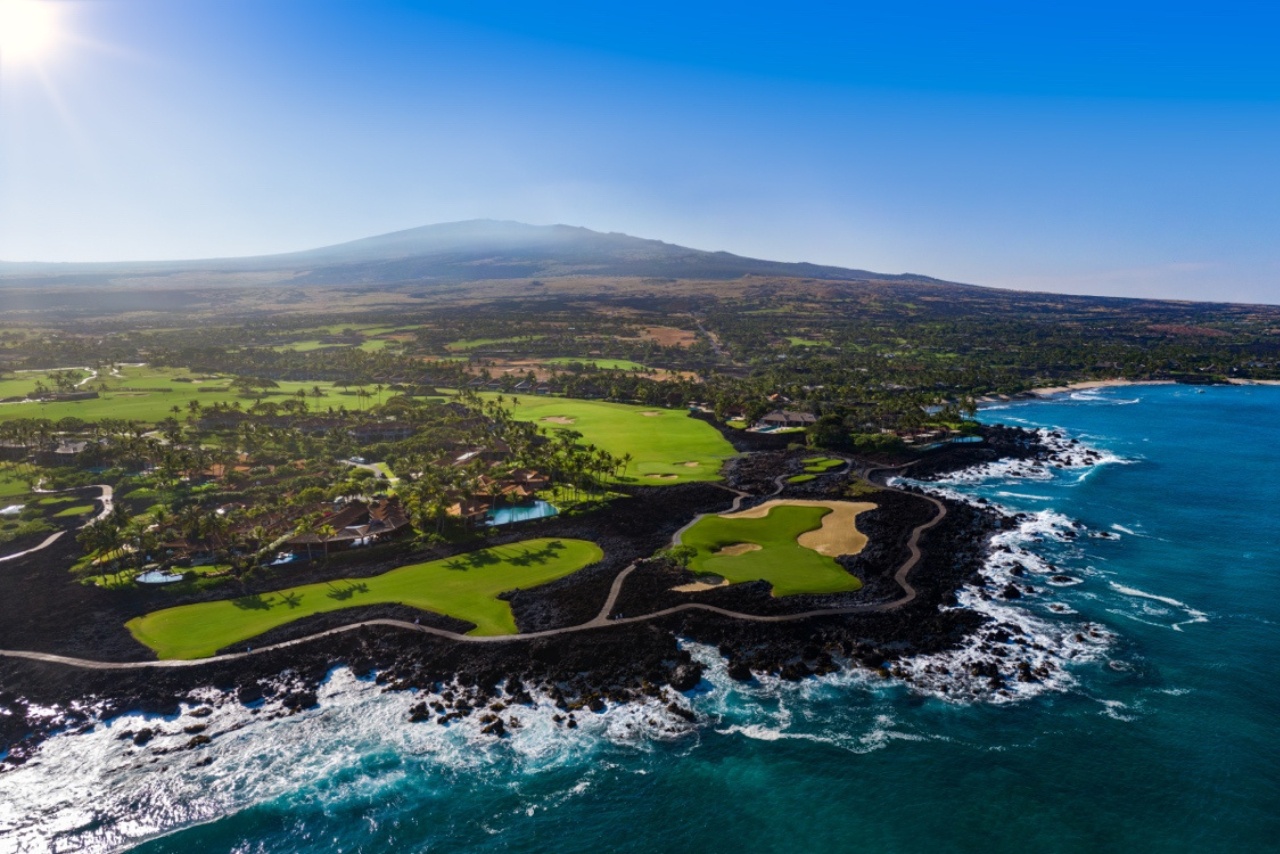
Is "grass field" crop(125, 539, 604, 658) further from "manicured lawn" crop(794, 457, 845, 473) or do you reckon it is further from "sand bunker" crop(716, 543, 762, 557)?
"manicured lawn" crop(794, 457, 845, 473)

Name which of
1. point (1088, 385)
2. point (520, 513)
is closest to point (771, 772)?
point (520, 513)

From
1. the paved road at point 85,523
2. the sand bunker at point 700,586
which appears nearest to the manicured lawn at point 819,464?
the sand bunker at point 700,586

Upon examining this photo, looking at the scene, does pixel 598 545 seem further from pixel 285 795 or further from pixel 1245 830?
pixel 1245 830

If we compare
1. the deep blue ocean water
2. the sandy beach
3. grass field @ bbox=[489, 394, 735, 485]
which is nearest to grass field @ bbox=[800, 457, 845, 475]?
grass field @ bbox=[489, 394, 735, 485]

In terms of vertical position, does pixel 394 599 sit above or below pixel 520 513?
below

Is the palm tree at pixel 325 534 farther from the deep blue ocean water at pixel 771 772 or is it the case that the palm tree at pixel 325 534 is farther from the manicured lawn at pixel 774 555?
the manicured lawn at pixel 774 555

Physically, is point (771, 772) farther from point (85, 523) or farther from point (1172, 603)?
point (85, 523)
